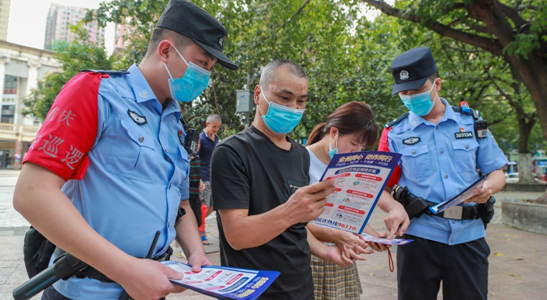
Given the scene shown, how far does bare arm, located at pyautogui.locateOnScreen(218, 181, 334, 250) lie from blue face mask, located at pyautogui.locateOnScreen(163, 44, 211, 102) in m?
0.53

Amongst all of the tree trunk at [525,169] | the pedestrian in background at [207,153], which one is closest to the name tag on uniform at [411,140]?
the pedestrian in background at [207,153]

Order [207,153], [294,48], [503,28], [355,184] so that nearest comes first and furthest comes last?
[355,184]
[207,153]
[503,28]
[294,48]

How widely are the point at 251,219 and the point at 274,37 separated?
27.8 feet

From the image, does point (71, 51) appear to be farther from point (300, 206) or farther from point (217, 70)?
point (300, 206)

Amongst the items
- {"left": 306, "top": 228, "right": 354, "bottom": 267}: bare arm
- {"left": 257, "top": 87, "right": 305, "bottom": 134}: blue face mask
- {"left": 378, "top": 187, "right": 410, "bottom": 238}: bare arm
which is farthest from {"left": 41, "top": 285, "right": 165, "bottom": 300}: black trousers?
{"left": 378, "top": 187, "right": 410, "bottom": 238}: bare arm

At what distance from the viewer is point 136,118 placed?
4.15 feet

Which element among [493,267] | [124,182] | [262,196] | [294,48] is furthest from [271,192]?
[294,48]

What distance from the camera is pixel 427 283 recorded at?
7.02 ft

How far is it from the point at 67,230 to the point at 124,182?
9.8 inches

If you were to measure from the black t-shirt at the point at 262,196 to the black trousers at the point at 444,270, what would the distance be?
2.76 feet

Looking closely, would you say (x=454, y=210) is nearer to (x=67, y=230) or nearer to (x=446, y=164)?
(x=446, y=164)

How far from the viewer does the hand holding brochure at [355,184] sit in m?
1.30

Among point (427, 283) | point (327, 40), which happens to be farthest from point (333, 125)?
point (327, 40)

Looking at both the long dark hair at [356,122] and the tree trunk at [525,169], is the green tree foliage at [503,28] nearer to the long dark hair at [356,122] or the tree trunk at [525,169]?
the long dark hair at [356,122]
